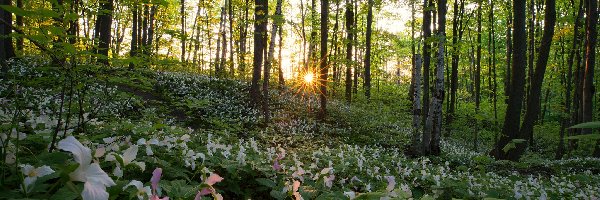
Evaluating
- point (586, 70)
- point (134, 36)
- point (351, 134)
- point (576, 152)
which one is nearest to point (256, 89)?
point (351, 134)

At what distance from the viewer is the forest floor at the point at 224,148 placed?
2047mm

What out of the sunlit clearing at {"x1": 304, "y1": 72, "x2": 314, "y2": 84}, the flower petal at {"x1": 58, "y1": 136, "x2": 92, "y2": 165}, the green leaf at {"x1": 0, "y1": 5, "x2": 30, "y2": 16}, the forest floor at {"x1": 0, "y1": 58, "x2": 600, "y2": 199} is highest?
the sunlit clearing at {"x1": 304, "y1": 72, "x2": 314, "y2": 84}

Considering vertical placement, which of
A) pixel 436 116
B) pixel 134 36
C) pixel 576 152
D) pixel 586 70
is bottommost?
pixel 576 152

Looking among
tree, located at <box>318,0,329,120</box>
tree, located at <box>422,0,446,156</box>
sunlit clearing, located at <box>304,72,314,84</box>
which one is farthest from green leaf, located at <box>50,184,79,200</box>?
sunlit clearing, located at <box>304,72,314,84</box>

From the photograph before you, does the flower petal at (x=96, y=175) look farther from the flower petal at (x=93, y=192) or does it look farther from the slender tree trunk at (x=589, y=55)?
the slender tree trunk at (x=589, y=55)

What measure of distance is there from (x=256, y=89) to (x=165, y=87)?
4.84m

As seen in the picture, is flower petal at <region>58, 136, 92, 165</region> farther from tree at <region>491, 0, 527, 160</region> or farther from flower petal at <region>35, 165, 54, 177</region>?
tree at <region>491, 0, 527, 160</region>

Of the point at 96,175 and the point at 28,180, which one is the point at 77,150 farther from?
the point at 28,180

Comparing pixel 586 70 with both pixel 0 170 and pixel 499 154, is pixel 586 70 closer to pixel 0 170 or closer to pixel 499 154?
pixel 499 154

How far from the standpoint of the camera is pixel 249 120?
14469 mm

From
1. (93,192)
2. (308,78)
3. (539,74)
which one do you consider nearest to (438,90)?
(539,74)

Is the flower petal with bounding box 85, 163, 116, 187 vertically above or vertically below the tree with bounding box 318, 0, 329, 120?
below

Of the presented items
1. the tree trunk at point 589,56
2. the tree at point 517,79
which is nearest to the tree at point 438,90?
the tree at point 517,79

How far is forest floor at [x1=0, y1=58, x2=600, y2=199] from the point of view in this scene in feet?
6.72
